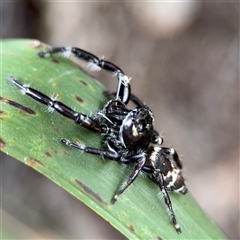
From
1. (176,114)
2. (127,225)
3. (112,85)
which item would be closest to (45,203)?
(112,85)

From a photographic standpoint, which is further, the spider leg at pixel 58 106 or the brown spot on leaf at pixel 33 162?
the spider leg at pixel 58 106

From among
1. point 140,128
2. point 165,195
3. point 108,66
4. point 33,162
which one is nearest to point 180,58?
point 108,66

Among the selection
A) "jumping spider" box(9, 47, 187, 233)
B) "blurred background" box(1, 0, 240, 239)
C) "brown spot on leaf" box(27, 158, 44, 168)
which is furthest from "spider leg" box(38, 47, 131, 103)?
"blurred background" box(1, 0, 240, 239)

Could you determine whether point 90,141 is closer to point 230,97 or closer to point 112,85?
point 112,85

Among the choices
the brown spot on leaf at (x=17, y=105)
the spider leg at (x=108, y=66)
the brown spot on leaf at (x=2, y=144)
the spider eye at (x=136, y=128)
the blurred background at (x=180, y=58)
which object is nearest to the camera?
the brown spot on leaf at (x=2, y=144)

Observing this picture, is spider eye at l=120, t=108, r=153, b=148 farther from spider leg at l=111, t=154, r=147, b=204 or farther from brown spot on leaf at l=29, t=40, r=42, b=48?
brown spot on leaf at l=29, t=40, r=42, b=48

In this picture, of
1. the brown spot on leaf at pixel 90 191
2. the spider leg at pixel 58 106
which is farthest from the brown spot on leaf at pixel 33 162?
the spider leg at pixel 58 106

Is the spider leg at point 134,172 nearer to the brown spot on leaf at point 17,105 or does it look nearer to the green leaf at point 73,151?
the green leaf at point 73,151
